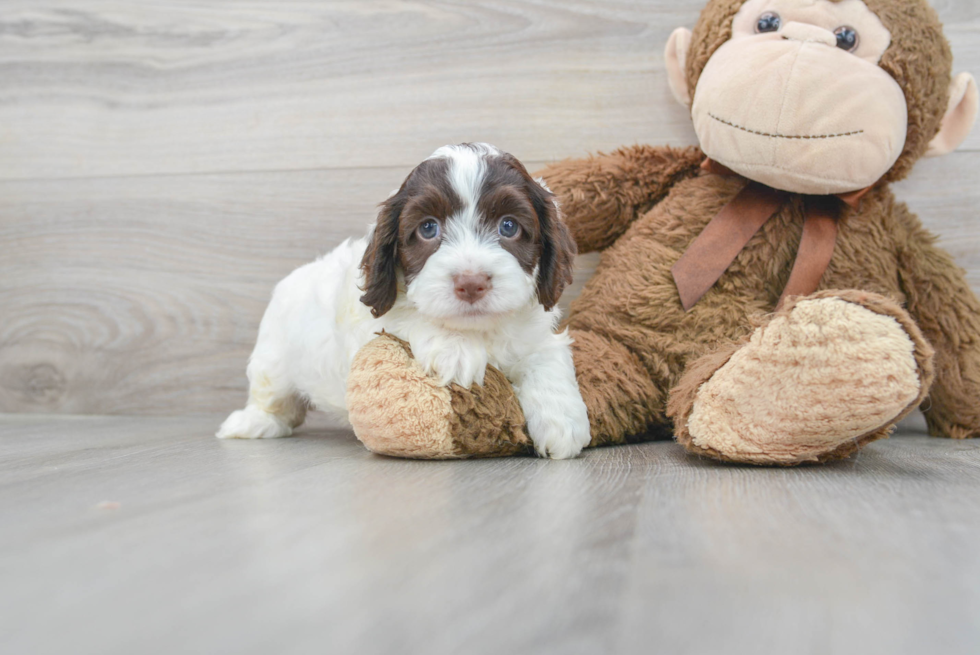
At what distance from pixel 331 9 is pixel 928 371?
184 centimetres

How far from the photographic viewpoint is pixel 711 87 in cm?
164

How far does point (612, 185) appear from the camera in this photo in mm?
1847

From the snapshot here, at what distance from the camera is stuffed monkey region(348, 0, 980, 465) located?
1.37m

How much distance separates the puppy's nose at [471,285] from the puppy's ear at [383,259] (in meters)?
0.18

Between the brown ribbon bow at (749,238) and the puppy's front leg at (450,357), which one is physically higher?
the brown ribbon bow at (749,238)

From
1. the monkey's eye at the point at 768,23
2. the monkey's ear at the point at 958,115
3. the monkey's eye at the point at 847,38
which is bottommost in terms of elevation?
the monkey's ear at the point at 958,115

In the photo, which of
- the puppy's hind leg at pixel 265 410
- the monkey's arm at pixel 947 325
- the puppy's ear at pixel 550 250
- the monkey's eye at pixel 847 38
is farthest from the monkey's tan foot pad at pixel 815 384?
the puppy's hind leg at pixel 265 410

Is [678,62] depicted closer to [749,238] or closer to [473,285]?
[749,238]

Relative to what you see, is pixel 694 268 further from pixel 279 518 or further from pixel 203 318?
pixel 203 318

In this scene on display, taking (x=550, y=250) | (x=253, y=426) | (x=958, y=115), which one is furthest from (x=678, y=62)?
(x=253, y=426)

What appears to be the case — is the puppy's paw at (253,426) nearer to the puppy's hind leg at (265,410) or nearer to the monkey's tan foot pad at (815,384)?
the puppy's hind leg at (265,410)

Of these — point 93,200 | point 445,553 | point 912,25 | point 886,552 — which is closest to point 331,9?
point 93,200

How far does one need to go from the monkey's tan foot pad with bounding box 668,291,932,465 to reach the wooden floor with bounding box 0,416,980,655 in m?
0.05

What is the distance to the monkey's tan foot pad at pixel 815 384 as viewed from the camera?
115cm
